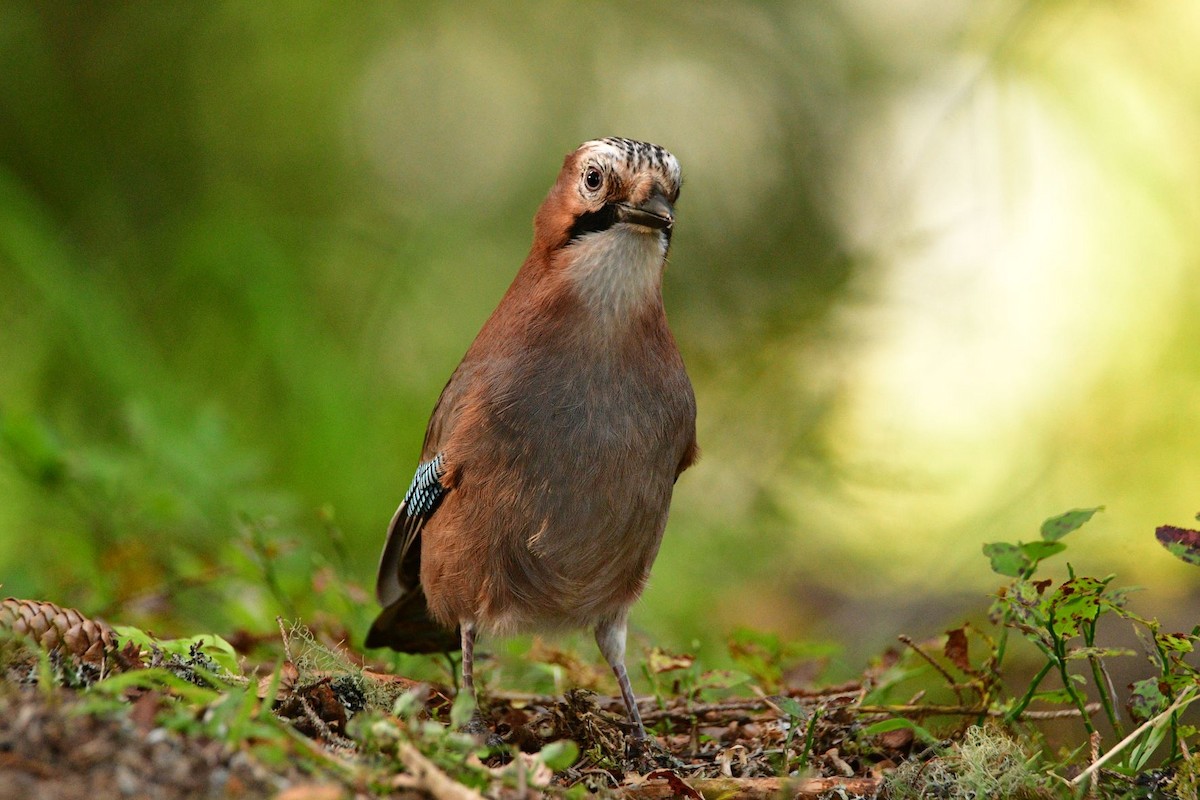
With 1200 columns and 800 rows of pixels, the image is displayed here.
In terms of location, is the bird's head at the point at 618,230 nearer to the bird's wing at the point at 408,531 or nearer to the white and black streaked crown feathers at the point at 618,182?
the white and black streaked crown feathers at the point at 618,182

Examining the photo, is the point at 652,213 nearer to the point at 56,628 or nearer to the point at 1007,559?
the point at 1007,559

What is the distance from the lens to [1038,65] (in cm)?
864

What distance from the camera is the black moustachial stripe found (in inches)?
154

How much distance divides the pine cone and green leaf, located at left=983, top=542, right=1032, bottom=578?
2.29 meters

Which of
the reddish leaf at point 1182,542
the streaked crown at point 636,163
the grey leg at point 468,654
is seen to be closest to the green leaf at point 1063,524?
the reddish leaf at point 1182,542

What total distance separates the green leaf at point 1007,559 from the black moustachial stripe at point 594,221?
5.13 ft

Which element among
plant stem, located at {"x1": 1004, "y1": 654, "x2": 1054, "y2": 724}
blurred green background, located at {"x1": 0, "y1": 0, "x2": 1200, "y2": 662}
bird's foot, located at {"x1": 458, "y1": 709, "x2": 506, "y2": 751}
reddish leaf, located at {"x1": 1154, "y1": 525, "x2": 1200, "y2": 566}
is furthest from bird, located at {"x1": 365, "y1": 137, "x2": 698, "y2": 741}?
blurred green background, located at {"x1": 0, "y1": 0, "x2": 1200, "y2": 662}

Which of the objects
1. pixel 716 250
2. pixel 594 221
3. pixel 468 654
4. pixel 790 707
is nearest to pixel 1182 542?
pixel 790 707

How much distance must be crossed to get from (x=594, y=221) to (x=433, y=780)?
81.9 inches

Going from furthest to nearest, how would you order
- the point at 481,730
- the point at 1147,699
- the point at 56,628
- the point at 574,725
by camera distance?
the point at 481,730, the point at 574,725, the point at 1147,699, the point at 56,628

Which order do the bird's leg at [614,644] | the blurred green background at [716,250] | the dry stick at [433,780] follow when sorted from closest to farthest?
the dry stick at [433,780] → the bird's leg at [614,644] → the blurred green background at [716,250]

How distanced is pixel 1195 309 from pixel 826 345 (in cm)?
287

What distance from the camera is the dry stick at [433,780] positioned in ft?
7.82

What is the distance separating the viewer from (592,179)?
396cm
